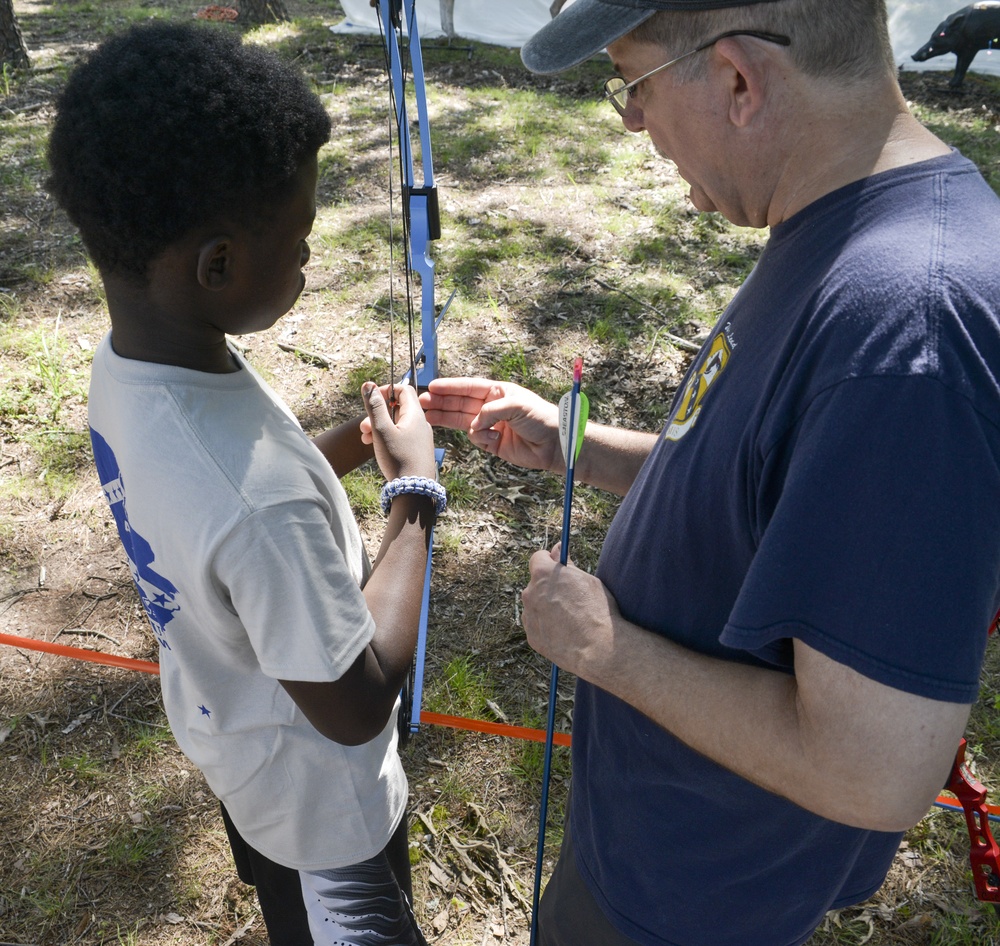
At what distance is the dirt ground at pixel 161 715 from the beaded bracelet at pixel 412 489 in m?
1.35

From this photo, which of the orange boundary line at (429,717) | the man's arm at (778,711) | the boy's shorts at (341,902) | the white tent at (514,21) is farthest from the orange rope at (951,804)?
the white tent at (514,21)

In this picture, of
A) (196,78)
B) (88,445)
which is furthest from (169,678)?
(88,445)

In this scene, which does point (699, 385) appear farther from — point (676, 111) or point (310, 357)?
point (310, 357)

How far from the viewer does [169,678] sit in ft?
4.43

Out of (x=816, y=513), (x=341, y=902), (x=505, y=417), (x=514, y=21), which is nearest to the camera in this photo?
(x=816, y=513)

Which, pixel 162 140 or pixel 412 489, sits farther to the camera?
pixel 412 489

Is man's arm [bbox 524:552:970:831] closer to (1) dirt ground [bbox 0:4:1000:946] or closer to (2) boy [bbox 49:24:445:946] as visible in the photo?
(2) boy [bbox 49:24:445:946]

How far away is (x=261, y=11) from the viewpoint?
9242 millimetres

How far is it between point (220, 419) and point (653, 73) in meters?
0.72

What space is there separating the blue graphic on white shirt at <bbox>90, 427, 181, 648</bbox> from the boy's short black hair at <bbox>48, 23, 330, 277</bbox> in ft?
0.97

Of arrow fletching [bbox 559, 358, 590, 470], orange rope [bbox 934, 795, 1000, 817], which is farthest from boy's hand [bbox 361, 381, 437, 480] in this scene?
orange rope [bbox 934, 795, 1000, 817]

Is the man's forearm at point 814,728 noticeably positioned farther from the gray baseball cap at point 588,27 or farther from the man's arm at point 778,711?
the gray baseball cap at point 588,27

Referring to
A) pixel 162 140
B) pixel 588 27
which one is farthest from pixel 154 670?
pixel 588 27

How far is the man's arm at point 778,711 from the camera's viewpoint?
0.79 metres
